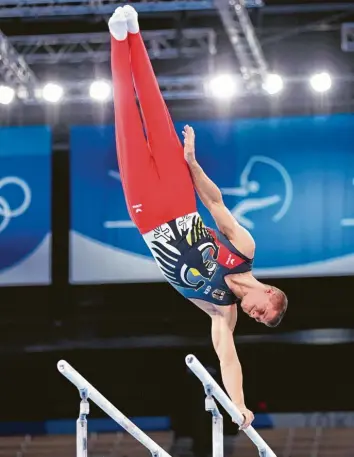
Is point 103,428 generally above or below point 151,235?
above

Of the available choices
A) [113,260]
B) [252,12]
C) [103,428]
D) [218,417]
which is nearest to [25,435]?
[103,428]

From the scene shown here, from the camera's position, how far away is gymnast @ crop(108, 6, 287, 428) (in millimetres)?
6996

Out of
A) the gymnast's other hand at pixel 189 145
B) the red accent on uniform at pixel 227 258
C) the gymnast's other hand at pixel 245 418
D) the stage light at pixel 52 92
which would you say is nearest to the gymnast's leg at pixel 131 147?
the gymnast's other hand at pixel 189 145

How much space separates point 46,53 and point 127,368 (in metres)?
4.61

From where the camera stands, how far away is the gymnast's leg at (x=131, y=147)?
6973 mm

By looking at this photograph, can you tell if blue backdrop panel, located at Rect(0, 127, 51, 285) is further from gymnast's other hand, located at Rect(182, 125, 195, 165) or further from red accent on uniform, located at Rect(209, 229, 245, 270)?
gymnast's other hand, located at Rect(182, 125, 195, 165)

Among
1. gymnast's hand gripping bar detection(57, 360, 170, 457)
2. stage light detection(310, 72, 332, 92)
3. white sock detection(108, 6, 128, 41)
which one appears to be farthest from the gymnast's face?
stage light detection(310, 72, 332, 92)

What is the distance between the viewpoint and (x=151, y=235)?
7.09 m

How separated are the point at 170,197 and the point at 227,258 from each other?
588 mm

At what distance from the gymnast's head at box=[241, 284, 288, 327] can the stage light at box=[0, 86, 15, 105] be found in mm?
7681

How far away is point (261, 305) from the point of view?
7090mm

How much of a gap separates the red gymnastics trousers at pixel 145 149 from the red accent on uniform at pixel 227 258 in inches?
13.5

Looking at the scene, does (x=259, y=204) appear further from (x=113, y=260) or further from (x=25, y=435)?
(x=25, y=435)

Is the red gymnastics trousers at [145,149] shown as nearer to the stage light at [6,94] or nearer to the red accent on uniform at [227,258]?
the red accent on uniform at [227,258]
